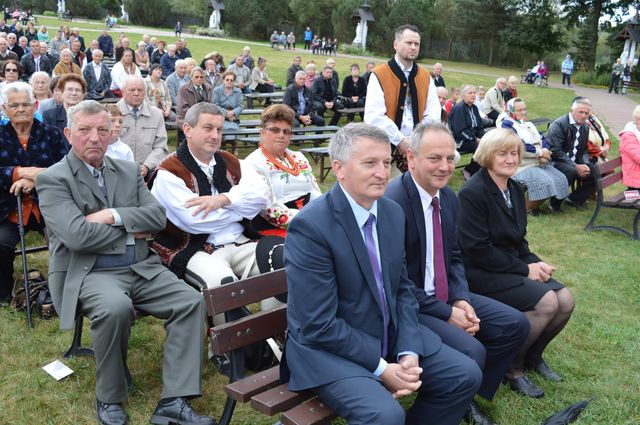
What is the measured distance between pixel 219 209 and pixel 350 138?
1538 mm

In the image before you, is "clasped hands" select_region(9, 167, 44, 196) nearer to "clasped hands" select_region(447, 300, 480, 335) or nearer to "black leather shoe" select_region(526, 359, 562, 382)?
"clasped hands" select_region(447, 300, 480, 335)

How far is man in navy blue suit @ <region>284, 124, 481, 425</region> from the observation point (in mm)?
2604

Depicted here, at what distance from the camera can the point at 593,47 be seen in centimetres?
4078

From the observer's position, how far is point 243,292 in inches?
125

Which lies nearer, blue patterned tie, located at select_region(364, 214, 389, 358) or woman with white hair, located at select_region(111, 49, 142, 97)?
blue patterned tie, located at select_region(364, 214, 389, 358)

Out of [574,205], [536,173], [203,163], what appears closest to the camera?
[203,163]

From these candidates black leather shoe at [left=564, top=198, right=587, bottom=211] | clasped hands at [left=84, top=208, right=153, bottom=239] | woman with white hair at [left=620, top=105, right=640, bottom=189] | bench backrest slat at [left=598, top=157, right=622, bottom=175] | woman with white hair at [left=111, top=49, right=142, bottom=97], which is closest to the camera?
clasped hands at [left=84, top=208, right=153, bottom=239]

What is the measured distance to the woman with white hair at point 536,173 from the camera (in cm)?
805

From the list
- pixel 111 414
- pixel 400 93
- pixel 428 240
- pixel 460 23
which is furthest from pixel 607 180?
pixel 460 23

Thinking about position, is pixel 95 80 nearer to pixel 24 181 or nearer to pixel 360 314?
pixel 24 181

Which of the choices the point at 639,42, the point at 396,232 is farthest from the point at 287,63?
the point at 396,232

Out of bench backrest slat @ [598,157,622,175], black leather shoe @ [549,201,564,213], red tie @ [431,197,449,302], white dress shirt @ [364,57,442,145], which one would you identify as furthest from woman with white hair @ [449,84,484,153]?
red tie @ [431,197,449,302]

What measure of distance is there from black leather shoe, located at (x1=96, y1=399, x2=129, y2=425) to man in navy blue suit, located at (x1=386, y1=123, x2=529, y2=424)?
1732mm

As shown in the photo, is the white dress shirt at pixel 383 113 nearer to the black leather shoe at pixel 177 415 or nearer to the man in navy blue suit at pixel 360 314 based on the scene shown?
the man in navy blue suit at pixel 360 314
